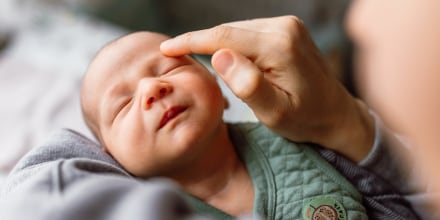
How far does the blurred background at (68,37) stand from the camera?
1260 mm

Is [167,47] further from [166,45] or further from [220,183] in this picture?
[220,183]

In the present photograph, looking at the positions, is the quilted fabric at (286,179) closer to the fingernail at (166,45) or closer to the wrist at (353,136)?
the wrist at (353,136)

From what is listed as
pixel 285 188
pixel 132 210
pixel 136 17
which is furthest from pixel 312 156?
pixel 136 17

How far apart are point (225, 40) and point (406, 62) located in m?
0.31

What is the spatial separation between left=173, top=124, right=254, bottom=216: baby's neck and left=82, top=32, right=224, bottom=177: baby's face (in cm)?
4

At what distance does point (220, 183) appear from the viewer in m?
0.81

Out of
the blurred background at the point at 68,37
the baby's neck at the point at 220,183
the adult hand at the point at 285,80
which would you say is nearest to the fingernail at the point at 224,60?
the adult hand at the point at 285,80

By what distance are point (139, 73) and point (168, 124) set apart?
10 cm

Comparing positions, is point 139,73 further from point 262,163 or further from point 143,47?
point 262,163

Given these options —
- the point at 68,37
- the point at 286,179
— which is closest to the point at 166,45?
the point at 286,179

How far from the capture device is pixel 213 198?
0.80 meters

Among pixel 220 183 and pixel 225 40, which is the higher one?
pixel 225 40

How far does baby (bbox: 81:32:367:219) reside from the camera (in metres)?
0.74

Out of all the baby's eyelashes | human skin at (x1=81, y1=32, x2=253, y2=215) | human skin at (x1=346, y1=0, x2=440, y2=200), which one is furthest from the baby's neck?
human skin at (x1=346, y1=0, x2=440, y2=200)
